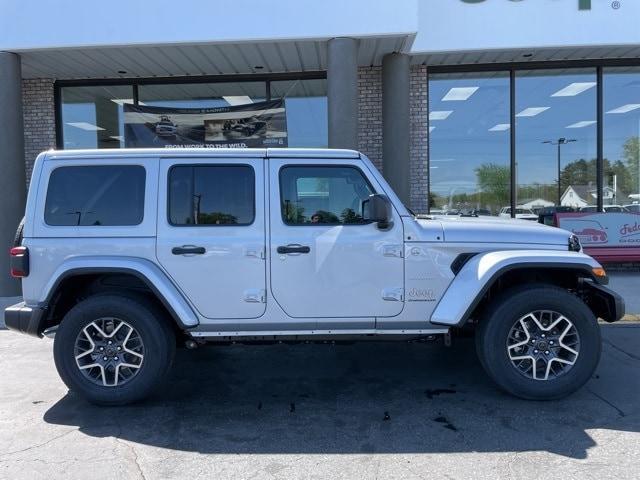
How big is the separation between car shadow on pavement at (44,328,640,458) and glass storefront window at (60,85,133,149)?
23.3ft

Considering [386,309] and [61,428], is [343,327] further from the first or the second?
[61,428]

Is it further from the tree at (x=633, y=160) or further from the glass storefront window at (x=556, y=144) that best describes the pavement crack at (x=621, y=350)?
the tree at (x=633, y=160)

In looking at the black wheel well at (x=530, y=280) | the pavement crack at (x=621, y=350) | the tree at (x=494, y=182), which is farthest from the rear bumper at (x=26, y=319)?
the tree at (x=494, y=182)

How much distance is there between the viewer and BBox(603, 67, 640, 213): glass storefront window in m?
10.5

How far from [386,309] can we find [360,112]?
21.7ft

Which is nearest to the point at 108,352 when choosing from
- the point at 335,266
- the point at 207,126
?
the point at 335,266

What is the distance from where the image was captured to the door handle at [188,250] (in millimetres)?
4348

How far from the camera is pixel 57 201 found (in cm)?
446

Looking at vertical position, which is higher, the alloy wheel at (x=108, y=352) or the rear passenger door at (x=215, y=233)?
the rear passenger door at (x=215, y=233)

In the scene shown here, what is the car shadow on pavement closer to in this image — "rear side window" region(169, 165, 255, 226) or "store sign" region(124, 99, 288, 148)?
"rear side window" region(169, 165, 255, 226)

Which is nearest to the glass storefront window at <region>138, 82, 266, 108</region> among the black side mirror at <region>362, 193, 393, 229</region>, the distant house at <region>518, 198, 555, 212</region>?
the distant house at <region>518, 198, 555, 212</region>

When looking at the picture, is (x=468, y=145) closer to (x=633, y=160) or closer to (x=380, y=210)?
(x=633, y=160)

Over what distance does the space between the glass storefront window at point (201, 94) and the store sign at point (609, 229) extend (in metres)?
6.67

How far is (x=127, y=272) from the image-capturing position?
4289 millimetres
